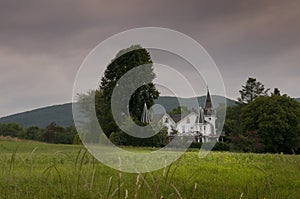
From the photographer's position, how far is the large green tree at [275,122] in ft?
170

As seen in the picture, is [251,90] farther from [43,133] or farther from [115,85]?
[115,85]

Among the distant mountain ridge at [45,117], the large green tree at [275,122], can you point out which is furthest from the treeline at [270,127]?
the distant mountain ridge at [45,117]

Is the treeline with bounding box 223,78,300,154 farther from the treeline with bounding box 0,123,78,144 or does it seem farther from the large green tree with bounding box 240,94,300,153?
the treeline with bounding box 0,123,78,144

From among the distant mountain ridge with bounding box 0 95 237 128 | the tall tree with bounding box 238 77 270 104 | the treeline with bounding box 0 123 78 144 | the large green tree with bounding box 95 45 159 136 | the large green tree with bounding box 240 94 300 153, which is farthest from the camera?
the tall tree with bounding box 238 77 270 104

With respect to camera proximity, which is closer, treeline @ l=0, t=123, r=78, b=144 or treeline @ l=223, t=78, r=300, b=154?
treeline @ l=0, t=123, r=78, b=144

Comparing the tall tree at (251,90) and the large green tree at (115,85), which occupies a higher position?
the tall tree at (251,90)

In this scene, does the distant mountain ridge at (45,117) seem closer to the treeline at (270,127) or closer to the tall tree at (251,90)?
the treeline at (270,127)

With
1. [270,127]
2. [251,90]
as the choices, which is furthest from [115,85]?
[251,90]

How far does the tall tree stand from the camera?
238 feet

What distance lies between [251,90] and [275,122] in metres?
20.6

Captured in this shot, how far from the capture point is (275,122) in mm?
52594

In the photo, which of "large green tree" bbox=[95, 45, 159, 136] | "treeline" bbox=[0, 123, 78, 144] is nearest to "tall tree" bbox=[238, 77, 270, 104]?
"treeline" bbox=[0, 123, 78, 144]

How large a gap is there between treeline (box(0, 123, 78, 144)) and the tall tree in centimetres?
3671

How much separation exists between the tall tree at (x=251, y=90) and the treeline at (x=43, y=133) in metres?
36.7
